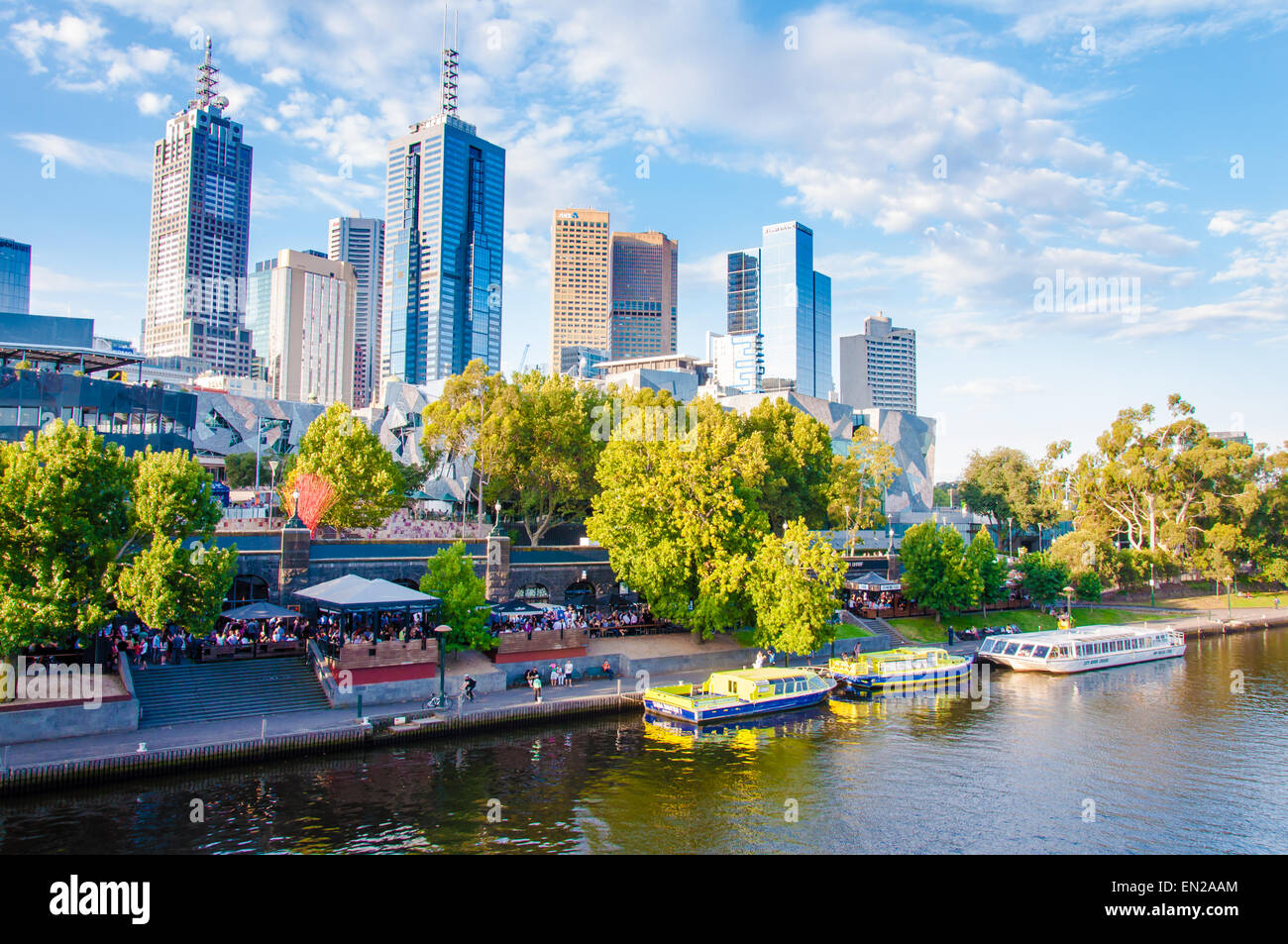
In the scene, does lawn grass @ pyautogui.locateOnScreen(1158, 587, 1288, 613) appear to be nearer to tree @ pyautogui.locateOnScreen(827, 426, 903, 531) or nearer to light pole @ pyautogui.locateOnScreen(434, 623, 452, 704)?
tree @ pyautogui.locateOnScreen(827, 426, 903, 531)

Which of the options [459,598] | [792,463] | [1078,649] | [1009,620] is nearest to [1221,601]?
[1009,620]

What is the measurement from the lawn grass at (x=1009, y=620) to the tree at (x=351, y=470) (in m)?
40.2

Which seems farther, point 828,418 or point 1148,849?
point 828,418

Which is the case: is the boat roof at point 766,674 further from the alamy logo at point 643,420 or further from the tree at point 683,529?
the alamy logo at point 643,420

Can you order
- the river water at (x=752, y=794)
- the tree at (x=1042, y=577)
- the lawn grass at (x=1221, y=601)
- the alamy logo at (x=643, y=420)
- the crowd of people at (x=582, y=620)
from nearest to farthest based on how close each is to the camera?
the river water at (x=752, y=794) → the crowd of people at (x=582, y=620) → the alamy logo at (x=643, y=420) → the tree at (x=1042, y=577) → the lawn grass at (x=1221, y=601)

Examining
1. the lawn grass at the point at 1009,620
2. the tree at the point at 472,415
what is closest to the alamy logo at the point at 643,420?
the tree at the point at 472,415

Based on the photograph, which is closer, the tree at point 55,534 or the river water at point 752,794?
the river water at point 752,794

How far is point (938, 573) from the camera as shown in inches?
2598

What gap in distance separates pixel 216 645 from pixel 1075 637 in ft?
185

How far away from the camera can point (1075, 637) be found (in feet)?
200

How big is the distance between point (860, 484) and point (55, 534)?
67218 millimetres

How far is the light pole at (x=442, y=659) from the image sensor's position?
3994cm
